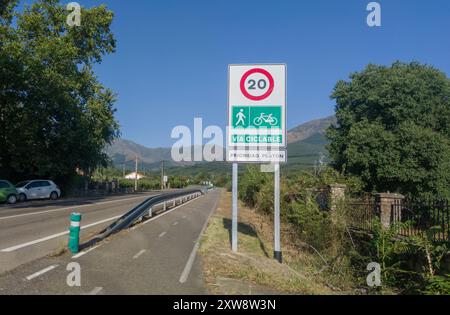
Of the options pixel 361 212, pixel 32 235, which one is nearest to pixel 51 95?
pixel 32 235

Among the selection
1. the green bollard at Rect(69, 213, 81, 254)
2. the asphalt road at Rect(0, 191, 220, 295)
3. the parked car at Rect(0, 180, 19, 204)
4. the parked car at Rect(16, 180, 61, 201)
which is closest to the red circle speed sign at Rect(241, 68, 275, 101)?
the asphalt road at Rect(0, 191, 220, 295)

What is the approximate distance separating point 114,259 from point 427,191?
60.8 ft

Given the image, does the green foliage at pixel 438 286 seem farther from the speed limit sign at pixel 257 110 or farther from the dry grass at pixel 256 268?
the speed limit sign at pixel 257 110

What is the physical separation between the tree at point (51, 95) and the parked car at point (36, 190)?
2.36 metres

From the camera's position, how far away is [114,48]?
45562mm

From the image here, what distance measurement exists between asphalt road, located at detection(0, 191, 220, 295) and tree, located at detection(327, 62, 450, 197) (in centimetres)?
1140

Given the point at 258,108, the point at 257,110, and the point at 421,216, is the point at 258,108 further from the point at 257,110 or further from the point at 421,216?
the point at 421,216

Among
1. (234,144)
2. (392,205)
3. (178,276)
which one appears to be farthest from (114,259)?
(392,205)

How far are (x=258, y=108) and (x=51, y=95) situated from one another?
1089 inches

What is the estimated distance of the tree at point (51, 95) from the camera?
112ft

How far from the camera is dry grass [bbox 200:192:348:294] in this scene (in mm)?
7844

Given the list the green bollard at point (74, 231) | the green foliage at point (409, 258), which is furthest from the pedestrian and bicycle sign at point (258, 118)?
the green bollard at point (74, 231)

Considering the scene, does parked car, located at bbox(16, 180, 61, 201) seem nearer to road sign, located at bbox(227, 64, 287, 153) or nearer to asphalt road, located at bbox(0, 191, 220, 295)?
asphalt road, located at bbox(0, 191, 220, 295)

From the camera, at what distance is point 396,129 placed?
2494cm
